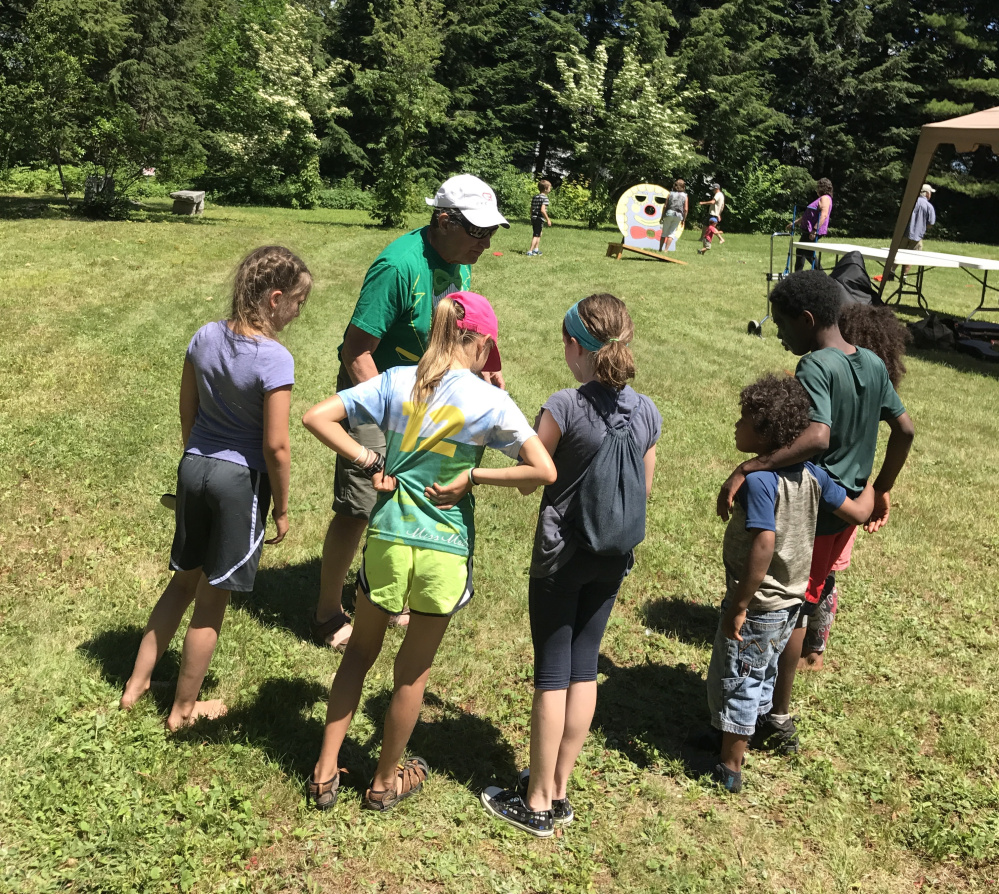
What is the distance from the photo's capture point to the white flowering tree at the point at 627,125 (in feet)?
90.5

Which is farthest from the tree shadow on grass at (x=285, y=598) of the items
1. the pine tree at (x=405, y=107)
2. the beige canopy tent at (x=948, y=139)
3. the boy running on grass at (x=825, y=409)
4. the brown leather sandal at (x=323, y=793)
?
the pine tree at (x=405, y=107)

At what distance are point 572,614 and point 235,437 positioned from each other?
139cm

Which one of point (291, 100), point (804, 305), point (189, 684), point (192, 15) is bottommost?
point (189, 684)

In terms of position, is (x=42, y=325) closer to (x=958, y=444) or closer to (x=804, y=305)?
(x=804, y=305)

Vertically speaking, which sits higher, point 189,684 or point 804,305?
point 804,305

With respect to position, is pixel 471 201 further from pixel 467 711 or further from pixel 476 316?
pixel 467 711

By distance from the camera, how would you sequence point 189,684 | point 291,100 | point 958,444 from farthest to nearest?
point 291,100, point 958,444, point 189,684

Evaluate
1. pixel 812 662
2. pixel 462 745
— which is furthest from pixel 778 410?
pixel 462 745

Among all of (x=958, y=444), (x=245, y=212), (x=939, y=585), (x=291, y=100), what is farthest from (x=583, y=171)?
(x=939, y=585)

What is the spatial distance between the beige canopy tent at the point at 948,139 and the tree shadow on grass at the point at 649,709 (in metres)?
10.0

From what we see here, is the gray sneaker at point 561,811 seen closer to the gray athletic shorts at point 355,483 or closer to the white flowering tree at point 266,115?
the gray athletic shorts at point 355,483

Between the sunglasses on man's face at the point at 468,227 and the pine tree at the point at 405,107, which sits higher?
the pine tree at the point at 405,107

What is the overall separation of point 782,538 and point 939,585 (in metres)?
2.76

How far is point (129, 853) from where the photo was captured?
2.74 m
